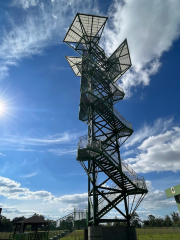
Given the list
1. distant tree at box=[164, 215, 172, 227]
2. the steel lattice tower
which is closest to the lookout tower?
the steel lattice tower

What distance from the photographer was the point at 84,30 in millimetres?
25609

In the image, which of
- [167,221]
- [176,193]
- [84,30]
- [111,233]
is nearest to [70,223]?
[111,233]

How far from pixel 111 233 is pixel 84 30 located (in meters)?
27.6

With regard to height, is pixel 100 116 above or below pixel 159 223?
above

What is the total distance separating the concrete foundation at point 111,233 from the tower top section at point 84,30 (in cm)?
2444

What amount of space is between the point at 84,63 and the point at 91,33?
6.22 metres

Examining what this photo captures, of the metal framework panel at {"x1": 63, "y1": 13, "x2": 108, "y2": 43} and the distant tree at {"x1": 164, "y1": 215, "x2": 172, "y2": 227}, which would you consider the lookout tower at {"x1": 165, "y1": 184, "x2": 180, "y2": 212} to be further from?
the distant tree at {"x1": 164, "y1": 215, "x2": 172, "y2": 227}

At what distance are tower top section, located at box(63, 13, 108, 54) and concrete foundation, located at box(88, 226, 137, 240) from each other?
2444cm

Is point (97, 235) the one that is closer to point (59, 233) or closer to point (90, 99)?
point (59, 233)

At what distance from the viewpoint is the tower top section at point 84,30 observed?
2452 cm

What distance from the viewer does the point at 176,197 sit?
20.9m

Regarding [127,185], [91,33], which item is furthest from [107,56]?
[127,185]

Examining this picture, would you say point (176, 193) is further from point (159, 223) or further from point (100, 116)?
point (159, 223)

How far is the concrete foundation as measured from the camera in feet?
40.7
